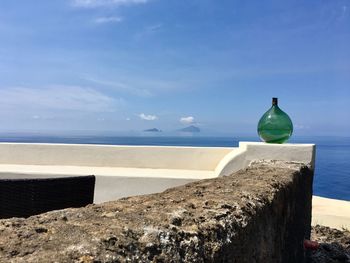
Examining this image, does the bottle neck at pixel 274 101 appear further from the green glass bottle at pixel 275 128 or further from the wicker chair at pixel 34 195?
the wicker chair at pixel 34 195

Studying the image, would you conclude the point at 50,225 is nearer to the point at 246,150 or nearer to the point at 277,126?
the point at 246,150

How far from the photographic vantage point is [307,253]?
4340 millimetres

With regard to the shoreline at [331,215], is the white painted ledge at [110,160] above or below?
above

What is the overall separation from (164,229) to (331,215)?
599 centimetres

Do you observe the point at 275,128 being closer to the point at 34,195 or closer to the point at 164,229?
the point at 34,195

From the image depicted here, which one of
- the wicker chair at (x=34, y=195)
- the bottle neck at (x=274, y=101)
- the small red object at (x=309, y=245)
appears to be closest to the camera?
the wicker chair at (x=34, y=195)

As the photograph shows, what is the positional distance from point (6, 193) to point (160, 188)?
3.45 meters

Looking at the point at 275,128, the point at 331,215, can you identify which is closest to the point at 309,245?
the point at 275,128

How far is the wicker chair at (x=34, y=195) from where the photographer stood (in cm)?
291

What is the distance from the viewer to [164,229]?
1327 millimetres

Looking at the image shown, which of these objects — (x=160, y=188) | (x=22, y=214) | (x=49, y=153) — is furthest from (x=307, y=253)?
(x=49, y=153)

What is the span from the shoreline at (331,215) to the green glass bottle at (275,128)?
6.54 ft

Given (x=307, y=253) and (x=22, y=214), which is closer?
(x=22, y=214)

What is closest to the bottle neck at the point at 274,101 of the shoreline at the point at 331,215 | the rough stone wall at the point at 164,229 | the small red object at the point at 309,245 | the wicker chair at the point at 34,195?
the small red object at the point at 309,245
